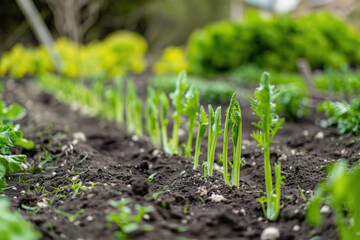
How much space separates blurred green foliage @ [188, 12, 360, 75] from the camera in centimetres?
711

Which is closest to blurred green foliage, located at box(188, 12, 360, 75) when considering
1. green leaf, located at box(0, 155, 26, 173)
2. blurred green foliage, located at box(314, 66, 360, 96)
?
blurred green foliage, located at box(314, 66, 360, 96)

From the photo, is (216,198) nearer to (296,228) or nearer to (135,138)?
(296,228)

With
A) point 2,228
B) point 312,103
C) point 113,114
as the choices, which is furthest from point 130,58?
point 2,228

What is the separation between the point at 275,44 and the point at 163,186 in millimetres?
5950

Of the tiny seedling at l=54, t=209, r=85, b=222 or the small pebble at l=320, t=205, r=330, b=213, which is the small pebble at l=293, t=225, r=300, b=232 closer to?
the small pebble at l=320, t=205, r=330, b=213

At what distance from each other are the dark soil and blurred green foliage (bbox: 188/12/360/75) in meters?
4.30

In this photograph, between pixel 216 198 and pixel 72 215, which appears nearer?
pixel 72 215

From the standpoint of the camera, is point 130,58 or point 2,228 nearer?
point 2,228

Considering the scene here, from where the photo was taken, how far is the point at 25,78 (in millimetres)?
7809

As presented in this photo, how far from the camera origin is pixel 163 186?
1.89 metres

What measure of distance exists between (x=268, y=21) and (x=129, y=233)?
6906 millimetres

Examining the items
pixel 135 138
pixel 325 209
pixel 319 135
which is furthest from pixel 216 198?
pixel 135 138

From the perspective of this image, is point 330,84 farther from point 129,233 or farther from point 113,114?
point 129,233

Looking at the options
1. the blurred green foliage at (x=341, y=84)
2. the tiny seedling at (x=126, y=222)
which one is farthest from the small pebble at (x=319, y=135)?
the tiny seedling at (x=126, y=222)
